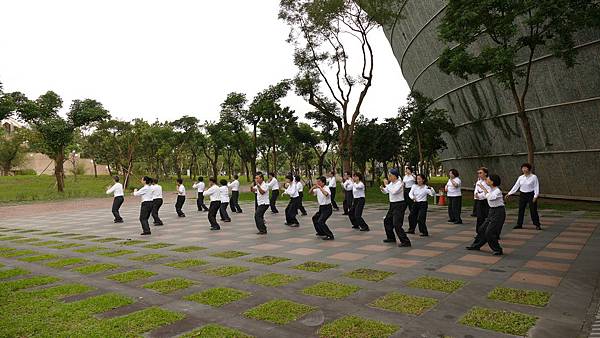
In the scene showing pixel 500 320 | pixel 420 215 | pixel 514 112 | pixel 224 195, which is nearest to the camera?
pixel 500 320

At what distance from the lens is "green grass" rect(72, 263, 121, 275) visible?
6888 mm

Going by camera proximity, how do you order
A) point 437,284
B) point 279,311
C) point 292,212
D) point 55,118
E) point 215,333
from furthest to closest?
1. point 55,118
2. point 292,212
3. point 437,284
4. point 279,311
5. point 215,333

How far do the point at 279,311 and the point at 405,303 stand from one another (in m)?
1.55

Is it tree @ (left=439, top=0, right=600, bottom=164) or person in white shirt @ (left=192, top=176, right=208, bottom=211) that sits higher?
tree @ (left=439, top=0, right=600, bottom=164)

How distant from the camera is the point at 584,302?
470cm

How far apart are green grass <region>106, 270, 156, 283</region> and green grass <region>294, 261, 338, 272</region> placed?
2.51 m

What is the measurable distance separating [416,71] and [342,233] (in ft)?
65.4

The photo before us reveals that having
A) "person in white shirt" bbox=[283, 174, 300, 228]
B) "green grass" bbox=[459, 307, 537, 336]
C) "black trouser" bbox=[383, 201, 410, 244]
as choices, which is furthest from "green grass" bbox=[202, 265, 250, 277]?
"person in white shirt" bbox=[283, 174, 300, 228]

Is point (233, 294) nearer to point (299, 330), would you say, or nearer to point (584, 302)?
point (299, 330)

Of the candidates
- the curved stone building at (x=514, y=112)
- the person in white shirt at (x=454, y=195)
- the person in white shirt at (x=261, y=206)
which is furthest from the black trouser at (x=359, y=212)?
the curved stone building at (x=514, y=112)

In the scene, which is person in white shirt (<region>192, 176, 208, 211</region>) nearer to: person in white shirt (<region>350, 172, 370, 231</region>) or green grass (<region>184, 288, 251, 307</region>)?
person in white shirt (<region>350, 172, 370, 231</region>)

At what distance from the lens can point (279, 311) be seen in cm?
463

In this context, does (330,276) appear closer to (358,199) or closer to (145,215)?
(358,199)

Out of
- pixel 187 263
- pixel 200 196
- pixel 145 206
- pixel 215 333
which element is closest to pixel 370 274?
pixel 215 333
